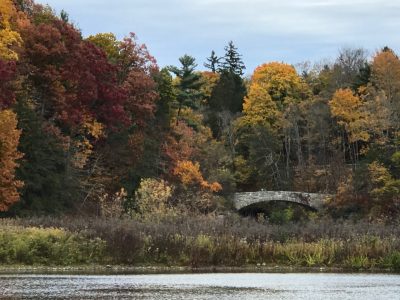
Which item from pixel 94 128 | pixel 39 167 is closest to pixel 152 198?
pixel 39 167

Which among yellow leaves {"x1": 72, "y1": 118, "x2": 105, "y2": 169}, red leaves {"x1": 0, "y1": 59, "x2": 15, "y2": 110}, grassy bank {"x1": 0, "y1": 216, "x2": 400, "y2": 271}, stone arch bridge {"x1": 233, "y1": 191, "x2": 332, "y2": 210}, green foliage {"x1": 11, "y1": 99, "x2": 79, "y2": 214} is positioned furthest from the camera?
stone arch bridge {"x1": 233, "y1": 191, "x2": 332, "y2": 210}

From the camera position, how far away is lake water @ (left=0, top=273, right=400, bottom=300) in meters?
23.6

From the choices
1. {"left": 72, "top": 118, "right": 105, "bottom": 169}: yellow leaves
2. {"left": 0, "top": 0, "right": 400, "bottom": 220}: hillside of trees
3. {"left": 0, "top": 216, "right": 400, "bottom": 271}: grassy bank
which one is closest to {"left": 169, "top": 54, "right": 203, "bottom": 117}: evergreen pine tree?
{"left": 0, "top": 0, "right": 400, "bottom": 220}: hillside of trees

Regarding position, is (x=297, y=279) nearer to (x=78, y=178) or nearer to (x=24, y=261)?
(x=24, y=261)

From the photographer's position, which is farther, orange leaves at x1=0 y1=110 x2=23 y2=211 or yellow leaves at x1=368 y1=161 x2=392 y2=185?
yellow leaves at x1=368 y1=161 x2=392 y2=185

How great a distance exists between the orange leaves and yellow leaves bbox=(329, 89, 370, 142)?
147 feet

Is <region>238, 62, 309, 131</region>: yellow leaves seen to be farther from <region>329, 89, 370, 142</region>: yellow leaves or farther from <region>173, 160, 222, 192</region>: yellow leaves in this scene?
<region>173, 160, 222, 192</region>: yellow leaves

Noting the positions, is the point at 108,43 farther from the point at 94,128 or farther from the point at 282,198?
the point at 282,198

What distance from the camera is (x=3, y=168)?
169 feet

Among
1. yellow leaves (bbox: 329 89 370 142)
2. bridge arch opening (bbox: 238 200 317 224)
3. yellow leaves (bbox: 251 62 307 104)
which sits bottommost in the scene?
bridge arch opening (bbox: 238 200 317 224)

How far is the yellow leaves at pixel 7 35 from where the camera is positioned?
57.5 meters

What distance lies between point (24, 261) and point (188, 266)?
6.83 m

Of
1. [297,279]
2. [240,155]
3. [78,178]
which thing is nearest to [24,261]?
[297,279]

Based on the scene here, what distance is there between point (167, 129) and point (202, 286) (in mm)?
51097
